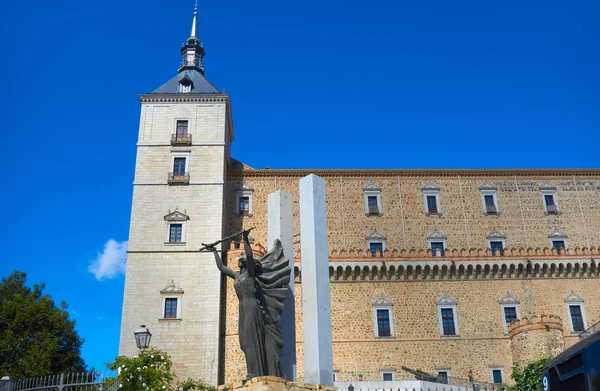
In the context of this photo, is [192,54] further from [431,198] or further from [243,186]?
[431,198]

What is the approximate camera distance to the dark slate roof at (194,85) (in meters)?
36.9

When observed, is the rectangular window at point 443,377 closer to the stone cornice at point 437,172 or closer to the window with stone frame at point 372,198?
the window with stone frame at point 372,198

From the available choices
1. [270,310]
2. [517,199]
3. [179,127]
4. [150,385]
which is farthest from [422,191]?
[270,310]

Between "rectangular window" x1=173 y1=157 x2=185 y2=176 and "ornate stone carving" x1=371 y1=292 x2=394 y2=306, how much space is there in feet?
39.3

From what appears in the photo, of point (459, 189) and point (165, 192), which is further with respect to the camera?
point (459, 189)

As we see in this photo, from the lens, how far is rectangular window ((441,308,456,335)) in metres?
32.2

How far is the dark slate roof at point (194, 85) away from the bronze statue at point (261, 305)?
27479 millimetres

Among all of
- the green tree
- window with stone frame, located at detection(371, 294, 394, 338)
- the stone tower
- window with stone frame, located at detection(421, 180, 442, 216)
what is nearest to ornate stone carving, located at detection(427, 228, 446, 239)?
window with stone frame, located at detection(421, 180, 442, 216)

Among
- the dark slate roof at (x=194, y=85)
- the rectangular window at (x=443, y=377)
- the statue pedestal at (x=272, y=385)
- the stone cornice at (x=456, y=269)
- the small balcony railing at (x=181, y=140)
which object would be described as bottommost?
the statue pedestal at (x=272, y=385)

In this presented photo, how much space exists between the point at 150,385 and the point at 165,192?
18.3m

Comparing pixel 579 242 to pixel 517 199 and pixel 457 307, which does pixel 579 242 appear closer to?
pixel 517 199

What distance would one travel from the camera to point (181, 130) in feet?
115

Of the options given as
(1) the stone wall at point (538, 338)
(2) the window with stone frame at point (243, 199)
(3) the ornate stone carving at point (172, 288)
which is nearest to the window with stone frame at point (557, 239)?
(1) the stone wall at point (538, 338)

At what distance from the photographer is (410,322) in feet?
106
